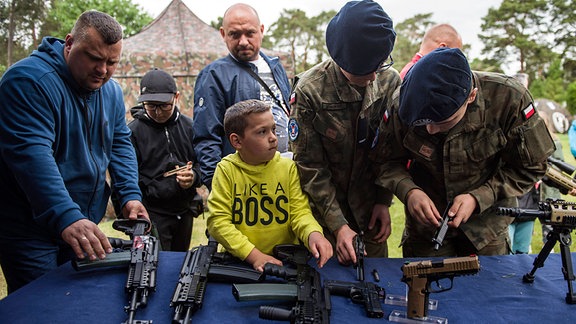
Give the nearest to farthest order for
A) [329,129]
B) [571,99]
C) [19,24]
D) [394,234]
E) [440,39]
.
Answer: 1. [329,129]
2. [440,39]
3. [394,234]
4. [19,24]
5. [571,99]

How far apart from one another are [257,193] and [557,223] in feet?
4.57

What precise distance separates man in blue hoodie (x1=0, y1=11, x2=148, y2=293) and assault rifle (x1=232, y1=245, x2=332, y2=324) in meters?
0.69

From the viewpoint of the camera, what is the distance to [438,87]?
2.00 meters

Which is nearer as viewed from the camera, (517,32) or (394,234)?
(394,234)

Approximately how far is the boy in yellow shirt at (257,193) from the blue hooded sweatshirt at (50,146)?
2.16ft

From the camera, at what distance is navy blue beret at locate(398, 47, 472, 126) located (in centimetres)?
200

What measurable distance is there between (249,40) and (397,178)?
4.59 feet

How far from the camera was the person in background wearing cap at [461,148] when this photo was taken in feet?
6.70

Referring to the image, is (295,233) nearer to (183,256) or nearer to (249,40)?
(183,256)

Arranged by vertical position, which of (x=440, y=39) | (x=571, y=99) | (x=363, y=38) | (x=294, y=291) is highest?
(x=571, y=99)

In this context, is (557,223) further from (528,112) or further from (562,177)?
(562,177)

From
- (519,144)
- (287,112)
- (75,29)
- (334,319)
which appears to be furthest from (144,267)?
(519,144)

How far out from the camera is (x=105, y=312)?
5.81ft

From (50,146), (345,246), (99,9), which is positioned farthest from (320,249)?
(99,9)
